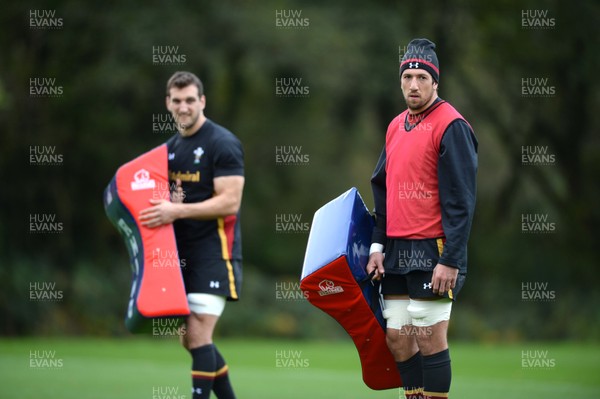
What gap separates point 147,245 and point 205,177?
0.67 meters

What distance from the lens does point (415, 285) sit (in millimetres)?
5488

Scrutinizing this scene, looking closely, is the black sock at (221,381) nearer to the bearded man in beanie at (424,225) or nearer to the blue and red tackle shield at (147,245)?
the blue and red tackle shield at (147,245)

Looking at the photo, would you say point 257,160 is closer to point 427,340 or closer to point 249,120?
point 249,120

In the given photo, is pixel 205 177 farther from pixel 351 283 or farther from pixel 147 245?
pixel 351 283

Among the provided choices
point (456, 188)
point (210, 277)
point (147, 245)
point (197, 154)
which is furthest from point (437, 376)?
point (197, 154)

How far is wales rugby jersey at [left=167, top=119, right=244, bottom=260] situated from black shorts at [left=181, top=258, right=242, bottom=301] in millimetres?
52

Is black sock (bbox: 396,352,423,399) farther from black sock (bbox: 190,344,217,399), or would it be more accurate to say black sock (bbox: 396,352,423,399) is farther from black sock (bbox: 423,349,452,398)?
black sock (bbox: 190,344,217,399)

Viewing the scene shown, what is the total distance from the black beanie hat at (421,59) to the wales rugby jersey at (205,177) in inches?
61.0

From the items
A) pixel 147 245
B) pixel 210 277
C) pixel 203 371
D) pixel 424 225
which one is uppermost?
pixel 424 225

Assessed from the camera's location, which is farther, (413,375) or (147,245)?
(147,245)

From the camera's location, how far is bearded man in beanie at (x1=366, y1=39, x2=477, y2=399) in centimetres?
538

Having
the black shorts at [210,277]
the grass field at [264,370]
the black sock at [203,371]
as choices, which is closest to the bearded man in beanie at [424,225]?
the black shorts at [210,277]

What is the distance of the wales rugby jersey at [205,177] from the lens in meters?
6.53

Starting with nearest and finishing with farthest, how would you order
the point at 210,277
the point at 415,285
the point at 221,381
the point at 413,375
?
the point at 415,285 → the point at 413,375 → the point at 210,277 → the point at 221,381
